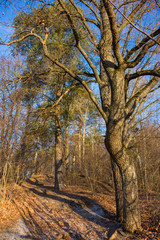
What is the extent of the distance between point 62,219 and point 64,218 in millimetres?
113

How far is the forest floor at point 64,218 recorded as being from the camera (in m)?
4.32

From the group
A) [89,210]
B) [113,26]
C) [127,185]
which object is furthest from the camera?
[89,210]

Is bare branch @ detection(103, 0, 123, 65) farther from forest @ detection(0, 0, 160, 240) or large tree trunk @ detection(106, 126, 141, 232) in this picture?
large tree trunk @ detection(106, 126, 141, 232)

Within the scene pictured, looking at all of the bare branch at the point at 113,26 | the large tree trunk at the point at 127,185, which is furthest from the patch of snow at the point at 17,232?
the bare branch at the point at 113,26

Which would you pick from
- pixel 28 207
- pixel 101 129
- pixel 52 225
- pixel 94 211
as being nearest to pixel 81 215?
pixel 94 211

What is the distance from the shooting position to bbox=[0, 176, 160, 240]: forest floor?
4.32 m

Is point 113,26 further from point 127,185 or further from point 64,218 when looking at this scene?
point 64,218

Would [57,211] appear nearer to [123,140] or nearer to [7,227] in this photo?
[7,227]

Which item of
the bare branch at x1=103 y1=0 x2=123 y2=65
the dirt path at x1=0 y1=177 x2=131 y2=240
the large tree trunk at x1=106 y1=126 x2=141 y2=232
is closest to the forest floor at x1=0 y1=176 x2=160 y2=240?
the dirt path at x1=0 y1=177 x2=131 y2=240

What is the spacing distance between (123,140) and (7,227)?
3.61 meters

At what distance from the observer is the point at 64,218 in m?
5.69

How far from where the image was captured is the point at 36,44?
8.62 meters

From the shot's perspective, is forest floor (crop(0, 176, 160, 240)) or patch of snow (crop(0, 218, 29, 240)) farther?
forest floor (crop(0, 176, 160, 240))

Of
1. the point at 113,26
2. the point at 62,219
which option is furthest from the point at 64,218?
the point at 113,26
